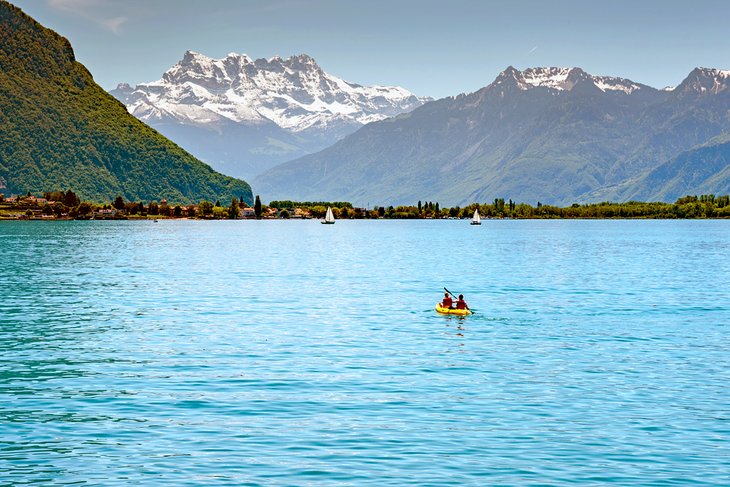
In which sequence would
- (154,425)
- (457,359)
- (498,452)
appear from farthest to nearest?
1. (457,359)
2. (154,425)
3. (498,452)

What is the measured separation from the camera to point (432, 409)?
141ft

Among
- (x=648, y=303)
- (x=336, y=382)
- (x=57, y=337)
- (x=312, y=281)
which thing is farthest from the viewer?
(x=312, y=281)

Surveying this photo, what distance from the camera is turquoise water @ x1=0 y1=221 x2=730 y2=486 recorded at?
33.8m

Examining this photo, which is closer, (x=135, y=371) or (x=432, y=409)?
(x=432, y=409)

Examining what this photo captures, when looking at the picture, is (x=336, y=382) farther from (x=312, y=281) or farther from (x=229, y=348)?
(x=312, y=281)

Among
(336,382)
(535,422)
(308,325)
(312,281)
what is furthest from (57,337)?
(312,281)

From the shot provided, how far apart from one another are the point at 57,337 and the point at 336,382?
90.2 feet

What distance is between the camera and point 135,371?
5338 centimetres

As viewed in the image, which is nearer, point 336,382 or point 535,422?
point 535,422

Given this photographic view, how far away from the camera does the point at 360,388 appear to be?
48.2m

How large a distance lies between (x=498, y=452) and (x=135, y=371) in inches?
1018

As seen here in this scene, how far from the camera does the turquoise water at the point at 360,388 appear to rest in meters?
33.8

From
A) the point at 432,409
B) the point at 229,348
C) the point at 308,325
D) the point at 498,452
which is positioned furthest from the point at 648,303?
the point at 498,452

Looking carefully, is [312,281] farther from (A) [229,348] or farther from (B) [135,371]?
(B) [135,371]
